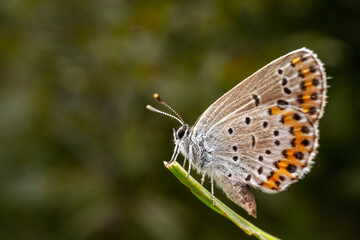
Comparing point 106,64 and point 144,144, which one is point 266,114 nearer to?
point 144,144

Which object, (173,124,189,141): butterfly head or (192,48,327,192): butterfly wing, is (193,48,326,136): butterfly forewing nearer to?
(192,48,327,192): butterfly wing

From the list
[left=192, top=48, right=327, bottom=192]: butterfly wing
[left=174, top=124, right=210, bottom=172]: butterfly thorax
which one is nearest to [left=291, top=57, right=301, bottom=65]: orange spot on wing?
[left=192, top=48, right=327, bottom=192]: butterfly wing

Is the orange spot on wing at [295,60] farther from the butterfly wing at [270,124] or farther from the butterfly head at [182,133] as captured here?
the butterfly head at [182,133]

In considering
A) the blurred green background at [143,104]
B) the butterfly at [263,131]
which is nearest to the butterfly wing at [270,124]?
the butterfly at [263,131]

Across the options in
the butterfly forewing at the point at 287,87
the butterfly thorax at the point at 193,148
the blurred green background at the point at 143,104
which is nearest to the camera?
the butterfly forewing at the point at 287,87

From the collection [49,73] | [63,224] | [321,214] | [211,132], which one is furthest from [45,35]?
[321,214]

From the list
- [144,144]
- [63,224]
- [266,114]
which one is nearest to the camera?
[266,114]

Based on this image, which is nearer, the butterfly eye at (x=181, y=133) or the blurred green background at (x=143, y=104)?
the butterfly eye at (x=181, y=133)
